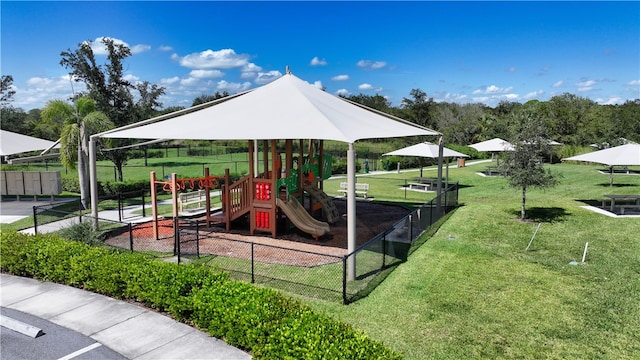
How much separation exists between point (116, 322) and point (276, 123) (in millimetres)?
5936

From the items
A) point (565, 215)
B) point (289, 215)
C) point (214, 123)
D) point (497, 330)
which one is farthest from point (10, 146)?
point (565, 215)

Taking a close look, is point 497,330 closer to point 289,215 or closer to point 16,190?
point 289,215

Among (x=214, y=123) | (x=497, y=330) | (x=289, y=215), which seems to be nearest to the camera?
(x=497, y=330)

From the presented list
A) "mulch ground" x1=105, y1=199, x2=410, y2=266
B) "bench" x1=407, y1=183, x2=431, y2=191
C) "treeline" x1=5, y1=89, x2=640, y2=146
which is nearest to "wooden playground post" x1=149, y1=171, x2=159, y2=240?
"mulch ground" x1=105, y1=199, x2=410, y2=266

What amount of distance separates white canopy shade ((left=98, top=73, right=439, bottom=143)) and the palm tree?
5.41 metres

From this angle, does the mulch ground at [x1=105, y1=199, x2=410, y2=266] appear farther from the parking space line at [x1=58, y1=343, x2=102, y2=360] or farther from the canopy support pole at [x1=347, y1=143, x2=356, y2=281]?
the parking space line at [x1=58, y1=343, x2=102, y2=360]

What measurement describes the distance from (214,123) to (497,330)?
8632mm

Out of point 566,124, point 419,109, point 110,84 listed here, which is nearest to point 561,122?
point 566,124

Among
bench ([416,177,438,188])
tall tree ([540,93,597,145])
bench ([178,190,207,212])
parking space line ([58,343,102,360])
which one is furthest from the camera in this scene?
tall tree ([540,93,597,145])

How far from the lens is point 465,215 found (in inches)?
680

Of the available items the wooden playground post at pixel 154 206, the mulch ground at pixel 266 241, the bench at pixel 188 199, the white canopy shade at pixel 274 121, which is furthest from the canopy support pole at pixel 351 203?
the bench at pixel 188 199

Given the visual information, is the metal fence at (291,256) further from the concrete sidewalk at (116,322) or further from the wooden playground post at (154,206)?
the concrete sidewalk at (116,322)

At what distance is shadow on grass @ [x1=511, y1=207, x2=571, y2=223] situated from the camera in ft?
54.5

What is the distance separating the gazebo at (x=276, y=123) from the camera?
Result: 34.0ft
